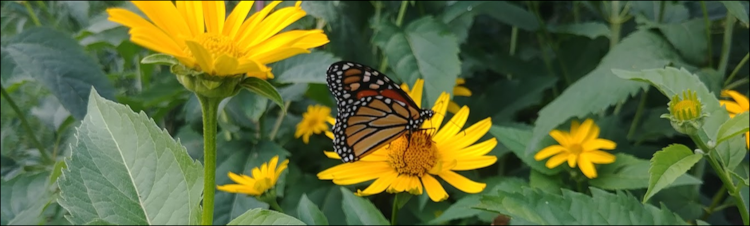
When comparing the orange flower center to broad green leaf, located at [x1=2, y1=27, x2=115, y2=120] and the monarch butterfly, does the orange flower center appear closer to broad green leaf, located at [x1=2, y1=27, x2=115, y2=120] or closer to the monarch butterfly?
the monarch butterfly

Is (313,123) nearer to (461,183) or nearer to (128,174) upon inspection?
(461,183)

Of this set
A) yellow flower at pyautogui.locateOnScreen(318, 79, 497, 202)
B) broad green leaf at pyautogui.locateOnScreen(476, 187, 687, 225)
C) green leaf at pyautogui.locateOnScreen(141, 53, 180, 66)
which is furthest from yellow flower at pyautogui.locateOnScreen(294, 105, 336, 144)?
green leaf at pyautogui.locateOnScreen(141, 53, 180, 66)

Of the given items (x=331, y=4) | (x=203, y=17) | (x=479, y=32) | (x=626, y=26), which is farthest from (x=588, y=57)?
(x=203, y=17)

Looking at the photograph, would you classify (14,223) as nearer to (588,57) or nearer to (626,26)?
(588,57)

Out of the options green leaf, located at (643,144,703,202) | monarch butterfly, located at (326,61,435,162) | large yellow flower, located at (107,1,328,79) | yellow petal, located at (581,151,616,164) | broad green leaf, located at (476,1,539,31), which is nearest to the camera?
large yellow flower, located at (107,1,328,79)

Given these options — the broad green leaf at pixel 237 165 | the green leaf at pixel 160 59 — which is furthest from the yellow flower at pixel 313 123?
the green leaf at pixel 160 59
